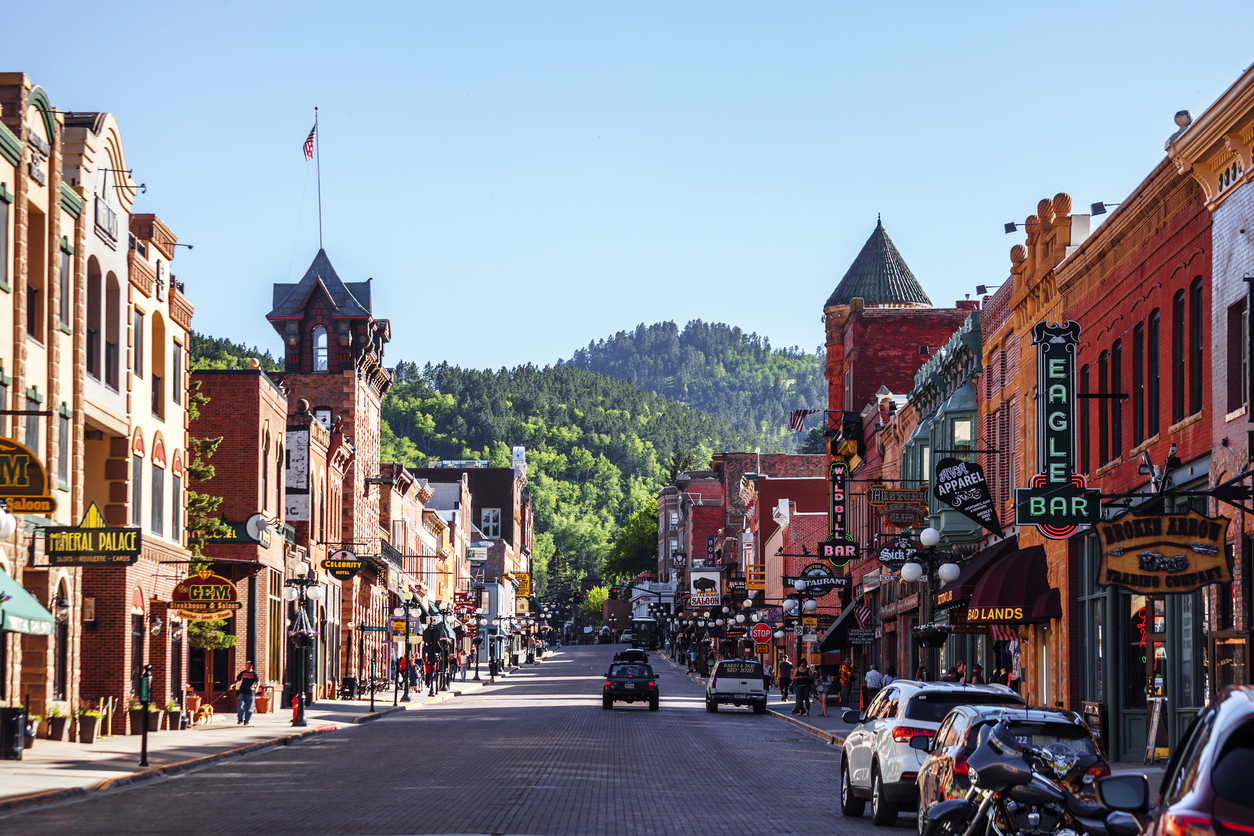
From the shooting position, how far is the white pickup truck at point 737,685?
53.7 m

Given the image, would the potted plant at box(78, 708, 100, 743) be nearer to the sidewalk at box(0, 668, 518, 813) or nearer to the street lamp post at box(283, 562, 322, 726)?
the sidewalk at box(0, 668, 518, 813)

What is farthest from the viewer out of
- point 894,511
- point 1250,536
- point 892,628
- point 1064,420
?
point 892,628

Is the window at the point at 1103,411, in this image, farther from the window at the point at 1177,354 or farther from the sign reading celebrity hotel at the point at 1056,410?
the window at the point at 1177,354

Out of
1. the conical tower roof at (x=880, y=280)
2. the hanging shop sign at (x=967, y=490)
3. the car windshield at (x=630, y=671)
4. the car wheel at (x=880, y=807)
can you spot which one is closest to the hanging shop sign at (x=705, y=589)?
the conical tower roof at (x=880, y=280)

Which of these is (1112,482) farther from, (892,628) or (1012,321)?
(892,628)

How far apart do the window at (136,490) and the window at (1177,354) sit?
23.1 meters

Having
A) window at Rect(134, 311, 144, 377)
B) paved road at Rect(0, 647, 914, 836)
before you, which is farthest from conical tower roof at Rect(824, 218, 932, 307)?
window at Rect(134, 311, 144, 377)

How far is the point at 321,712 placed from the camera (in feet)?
166

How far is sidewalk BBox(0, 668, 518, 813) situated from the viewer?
22656 mm

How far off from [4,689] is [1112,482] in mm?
20606

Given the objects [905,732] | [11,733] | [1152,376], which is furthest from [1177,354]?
[11,733]

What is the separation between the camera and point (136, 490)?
1478 inches

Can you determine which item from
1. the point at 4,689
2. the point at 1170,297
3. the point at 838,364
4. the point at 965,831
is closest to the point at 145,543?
Answer: the point at 4,689

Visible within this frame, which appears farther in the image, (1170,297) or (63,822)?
(1170,297)
